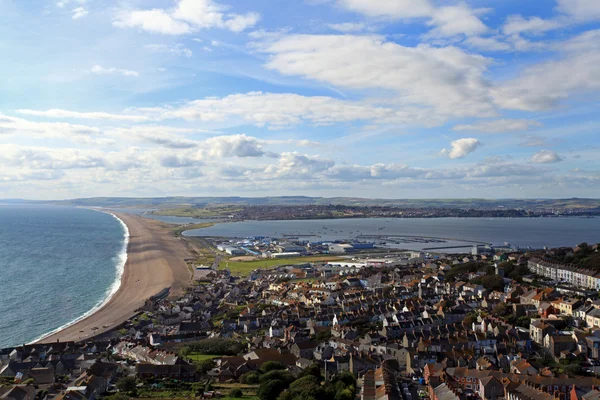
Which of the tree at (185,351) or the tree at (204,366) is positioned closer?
the tree at (204,366)

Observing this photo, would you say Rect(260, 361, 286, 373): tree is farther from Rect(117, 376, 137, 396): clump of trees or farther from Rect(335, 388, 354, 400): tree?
Rect(117, 376, 137, 396): clump of trees

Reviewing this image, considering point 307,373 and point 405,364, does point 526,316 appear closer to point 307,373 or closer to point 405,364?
point 405,364

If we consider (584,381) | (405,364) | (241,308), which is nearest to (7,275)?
(241,308)

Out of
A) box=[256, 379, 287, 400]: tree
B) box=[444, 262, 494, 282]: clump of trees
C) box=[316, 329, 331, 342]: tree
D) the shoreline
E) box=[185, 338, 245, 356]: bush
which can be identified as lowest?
the shoreline

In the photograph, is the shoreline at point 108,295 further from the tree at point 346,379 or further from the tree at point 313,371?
the tree at point 346,379

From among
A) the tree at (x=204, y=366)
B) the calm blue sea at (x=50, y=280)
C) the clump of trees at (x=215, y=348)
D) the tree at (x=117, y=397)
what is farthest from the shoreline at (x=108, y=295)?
the tree at (x=117, y=397)

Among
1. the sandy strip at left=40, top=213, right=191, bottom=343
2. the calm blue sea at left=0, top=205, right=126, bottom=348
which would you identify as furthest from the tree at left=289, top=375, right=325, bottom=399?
the calm blue sea at left=0, top=205, right=126, bottom=348

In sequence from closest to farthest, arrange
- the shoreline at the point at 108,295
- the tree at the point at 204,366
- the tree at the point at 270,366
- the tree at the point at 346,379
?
1. the tree at the point at 346,379
2. the tree at the point at 270,366
3. the tree at the point at 204,366
4. the shoreline at the point at 108,295
